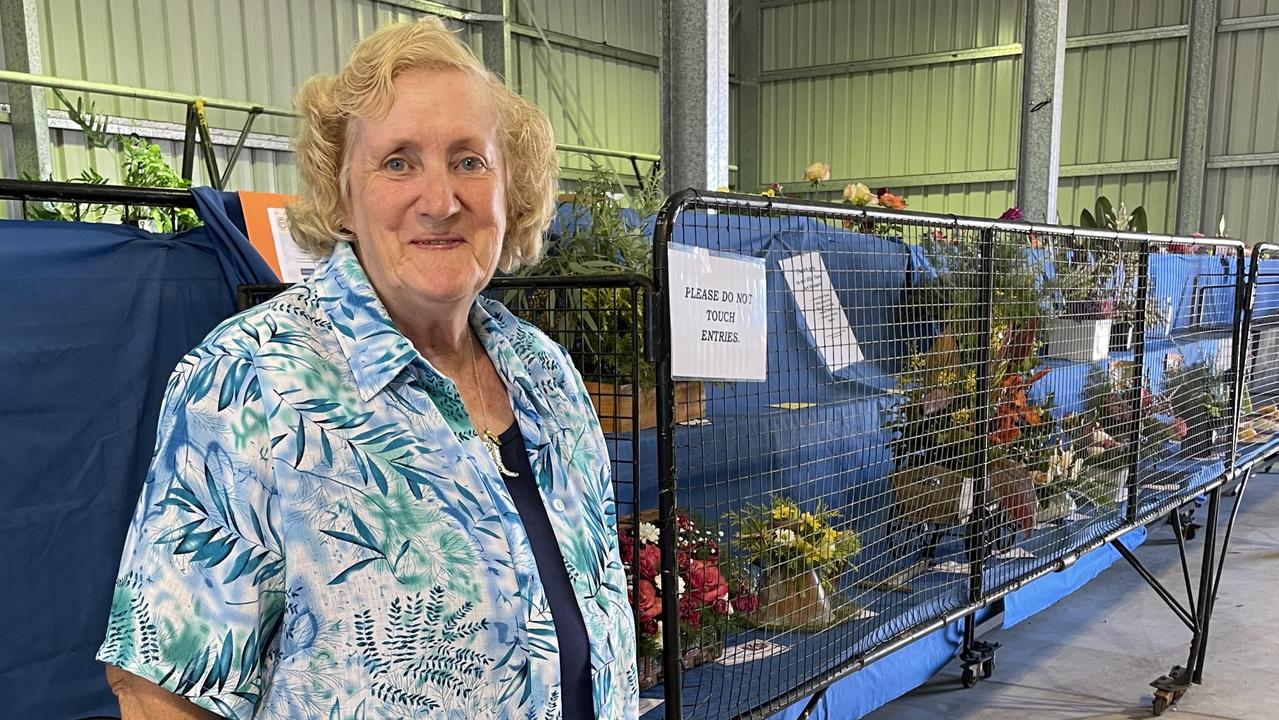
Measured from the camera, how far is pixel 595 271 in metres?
1.76

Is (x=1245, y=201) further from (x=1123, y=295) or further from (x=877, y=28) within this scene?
(x=1123, y=295)

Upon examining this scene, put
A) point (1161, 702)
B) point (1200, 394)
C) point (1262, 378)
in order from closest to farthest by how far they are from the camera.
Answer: point (1161, 702), point (1200, 394), point (1262, 378)

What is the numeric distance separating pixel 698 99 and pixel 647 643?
3.09 meters

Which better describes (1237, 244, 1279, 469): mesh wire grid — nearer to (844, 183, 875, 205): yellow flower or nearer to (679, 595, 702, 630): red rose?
(844, 183, 875, 205): yellow flower

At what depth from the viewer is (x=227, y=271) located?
72.2 inches

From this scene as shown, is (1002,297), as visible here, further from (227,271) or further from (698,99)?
(698,99)

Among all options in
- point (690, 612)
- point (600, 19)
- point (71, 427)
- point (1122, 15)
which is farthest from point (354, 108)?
point (1122, 15)

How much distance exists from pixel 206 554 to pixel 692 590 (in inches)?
35.3

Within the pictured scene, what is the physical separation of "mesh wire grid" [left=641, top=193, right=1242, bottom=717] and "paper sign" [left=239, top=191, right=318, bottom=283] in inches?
33.1

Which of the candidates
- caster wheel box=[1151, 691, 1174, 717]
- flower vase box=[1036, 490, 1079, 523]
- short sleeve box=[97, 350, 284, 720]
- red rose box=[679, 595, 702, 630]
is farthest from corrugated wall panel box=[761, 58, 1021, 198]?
short sleeve box=[97, 350, 284, 720]

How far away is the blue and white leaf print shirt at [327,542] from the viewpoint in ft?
2.51

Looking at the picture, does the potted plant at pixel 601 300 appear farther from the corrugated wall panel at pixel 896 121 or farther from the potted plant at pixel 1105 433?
the corrugated wall panel at pixel 896 121

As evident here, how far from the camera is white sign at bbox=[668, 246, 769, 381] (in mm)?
1280

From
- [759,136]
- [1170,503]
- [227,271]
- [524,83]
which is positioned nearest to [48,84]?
[227,271]
